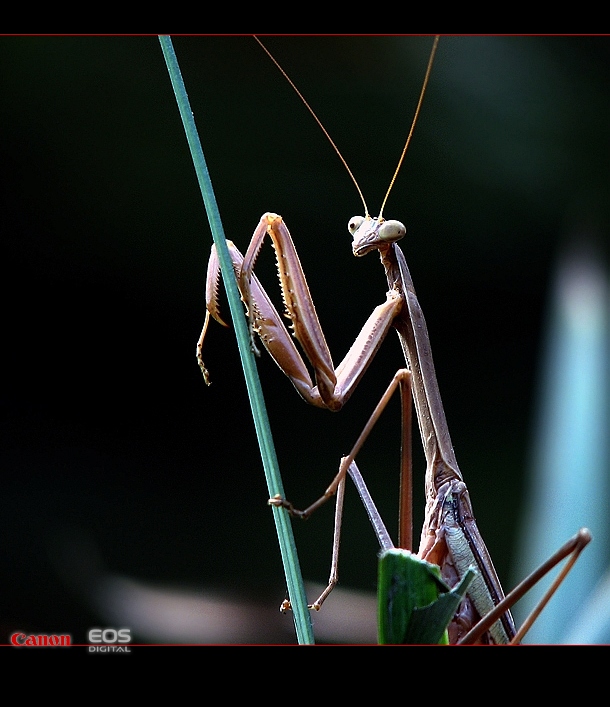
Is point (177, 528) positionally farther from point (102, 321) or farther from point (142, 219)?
point (142, 219)

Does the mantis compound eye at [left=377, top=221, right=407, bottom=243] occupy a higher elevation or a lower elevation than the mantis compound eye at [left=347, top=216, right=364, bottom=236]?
→ lower

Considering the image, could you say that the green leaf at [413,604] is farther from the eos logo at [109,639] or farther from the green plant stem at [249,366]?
the eos logo at [109,639]

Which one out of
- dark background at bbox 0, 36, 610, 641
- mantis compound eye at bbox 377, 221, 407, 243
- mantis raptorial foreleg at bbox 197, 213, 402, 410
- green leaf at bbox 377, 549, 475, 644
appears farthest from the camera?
dark background at bbox 0, 36, 610, 641

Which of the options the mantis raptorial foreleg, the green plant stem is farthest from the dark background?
the green plant stem

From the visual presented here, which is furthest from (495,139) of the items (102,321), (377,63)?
(102,321)

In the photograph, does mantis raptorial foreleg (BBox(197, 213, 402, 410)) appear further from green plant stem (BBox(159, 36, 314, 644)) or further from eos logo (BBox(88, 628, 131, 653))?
eos logo (BBox(88, 628, 131, 653))

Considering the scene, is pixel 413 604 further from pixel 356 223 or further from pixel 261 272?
pixel 261 272
